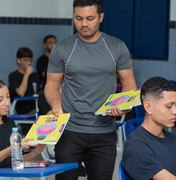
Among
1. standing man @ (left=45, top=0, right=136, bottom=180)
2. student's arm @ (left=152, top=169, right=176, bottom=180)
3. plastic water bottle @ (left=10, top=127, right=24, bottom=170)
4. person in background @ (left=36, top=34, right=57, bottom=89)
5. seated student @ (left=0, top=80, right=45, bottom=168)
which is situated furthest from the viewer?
person in background @ (left=36, top=34, right=57, bottom=89)

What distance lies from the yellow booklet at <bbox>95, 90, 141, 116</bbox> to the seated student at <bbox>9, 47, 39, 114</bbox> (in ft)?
14.8

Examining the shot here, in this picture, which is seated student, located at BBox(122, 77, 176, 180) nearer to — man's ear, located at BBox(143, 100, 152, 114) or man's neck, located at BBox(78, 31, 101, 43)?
man's ear, located at BBox(143, 100, 152, 114)

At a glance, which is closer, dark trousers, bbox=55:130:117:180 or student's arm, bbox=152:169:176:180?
student's arm, bbox=152:169:176:180

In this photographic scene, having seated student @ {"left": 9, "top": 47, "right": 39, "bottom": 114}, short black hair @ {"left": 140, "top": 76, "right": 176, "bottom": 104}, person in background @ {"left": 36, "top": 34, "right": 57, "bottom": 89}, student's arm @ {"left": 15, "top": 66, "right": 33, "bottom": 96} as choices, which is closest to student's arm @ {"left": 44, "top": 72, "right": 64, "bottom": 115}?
short black hair @ {"left": 140, "top": 76, "right": 176, "bottom": 104}

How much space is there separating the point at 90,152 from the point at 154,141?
124 cm

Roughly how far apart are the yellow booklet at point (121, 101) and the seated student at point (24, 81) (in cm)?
451

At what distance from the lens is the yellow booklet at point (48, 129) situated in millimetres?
4848

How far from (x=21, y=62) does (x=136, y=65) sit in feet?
5.82

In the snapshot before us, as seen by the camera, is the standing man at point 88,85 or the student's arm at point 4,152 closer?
the student's arm at point 4,152

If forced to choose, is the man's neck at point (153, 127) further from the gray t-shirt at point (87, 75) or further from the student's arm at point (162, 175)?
the gray t-shirt at point (87, 75)

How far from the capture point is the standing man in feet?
18.0

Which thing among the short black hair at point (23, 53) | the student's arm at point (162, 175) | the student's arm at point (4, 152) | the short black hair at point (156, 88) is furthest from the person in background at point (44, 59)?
the student's arm at point (162, 175)

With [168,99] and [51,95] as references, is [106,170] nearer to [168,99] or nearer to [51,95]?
[51,95]

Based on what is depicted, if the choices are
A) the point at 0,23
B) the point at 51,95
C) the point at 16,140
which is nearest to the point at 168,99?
the point at 16,140
